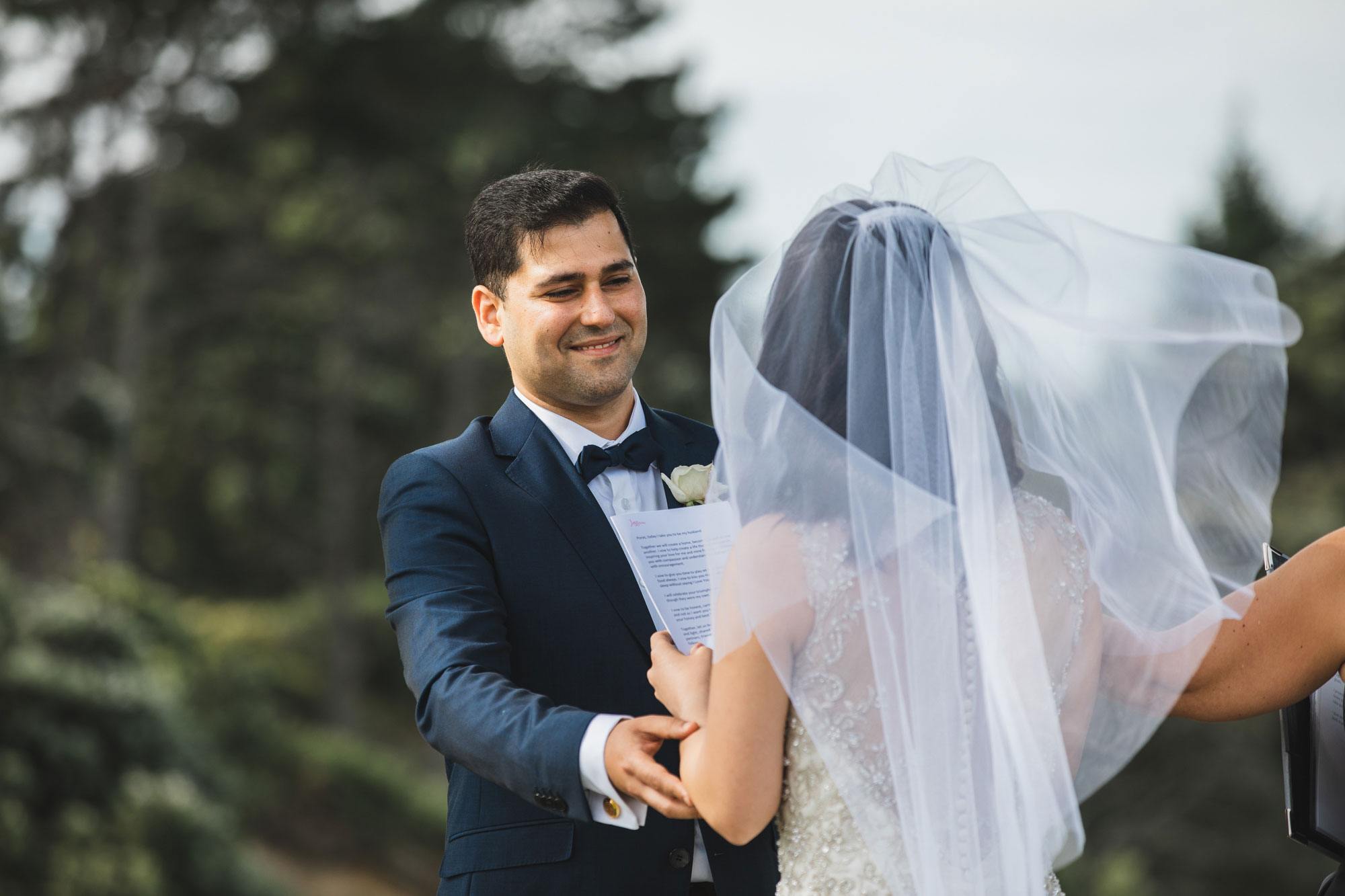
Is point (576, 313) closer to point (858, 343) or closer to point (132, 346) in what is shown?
point (858, 343)

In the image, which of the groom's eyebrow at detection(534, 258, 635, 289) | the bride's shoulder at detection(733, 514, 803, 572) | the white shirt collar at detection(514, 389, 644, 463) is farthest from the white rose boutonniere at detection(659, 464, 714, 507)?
the bride's shoulder at detection(733, 514, 803, 572)

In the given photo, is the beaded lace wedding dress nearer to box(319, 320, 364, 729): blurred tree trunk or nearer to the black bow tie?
the black bow tie

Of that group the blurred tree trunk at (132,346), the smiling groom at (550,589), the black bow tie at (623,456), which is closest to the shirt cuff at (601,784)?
the smiling groom at (550,589)

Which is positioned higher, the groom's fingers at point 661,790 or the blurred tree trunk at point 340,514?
the groom's fingers at point 661,790

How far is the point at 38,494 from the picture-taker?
1150 cm

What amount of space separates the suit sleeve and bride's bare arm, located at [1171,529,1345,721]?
1.19 metres

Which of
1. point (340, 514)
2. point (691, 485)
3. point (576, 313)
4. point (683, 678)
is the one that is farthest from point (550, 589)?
point (340, 514)

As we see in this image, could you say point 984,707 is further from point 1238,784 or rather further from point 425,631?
point 1238,784

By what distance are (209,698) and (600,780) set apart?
11.7 metres

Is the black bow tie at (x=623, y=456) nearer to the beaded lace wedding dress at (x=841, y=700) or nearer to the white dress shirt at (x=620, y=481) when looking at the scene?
the white dress shirt at (x=620, y=481)

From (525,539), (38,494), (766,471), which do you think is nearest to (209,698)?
(38,494)

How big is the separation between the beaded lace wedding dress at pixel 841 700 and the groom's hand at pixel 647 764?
189 mm

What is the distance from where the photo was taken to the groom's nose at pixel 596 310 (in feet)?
9.32

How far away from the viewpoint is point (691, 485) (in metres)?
2.70
